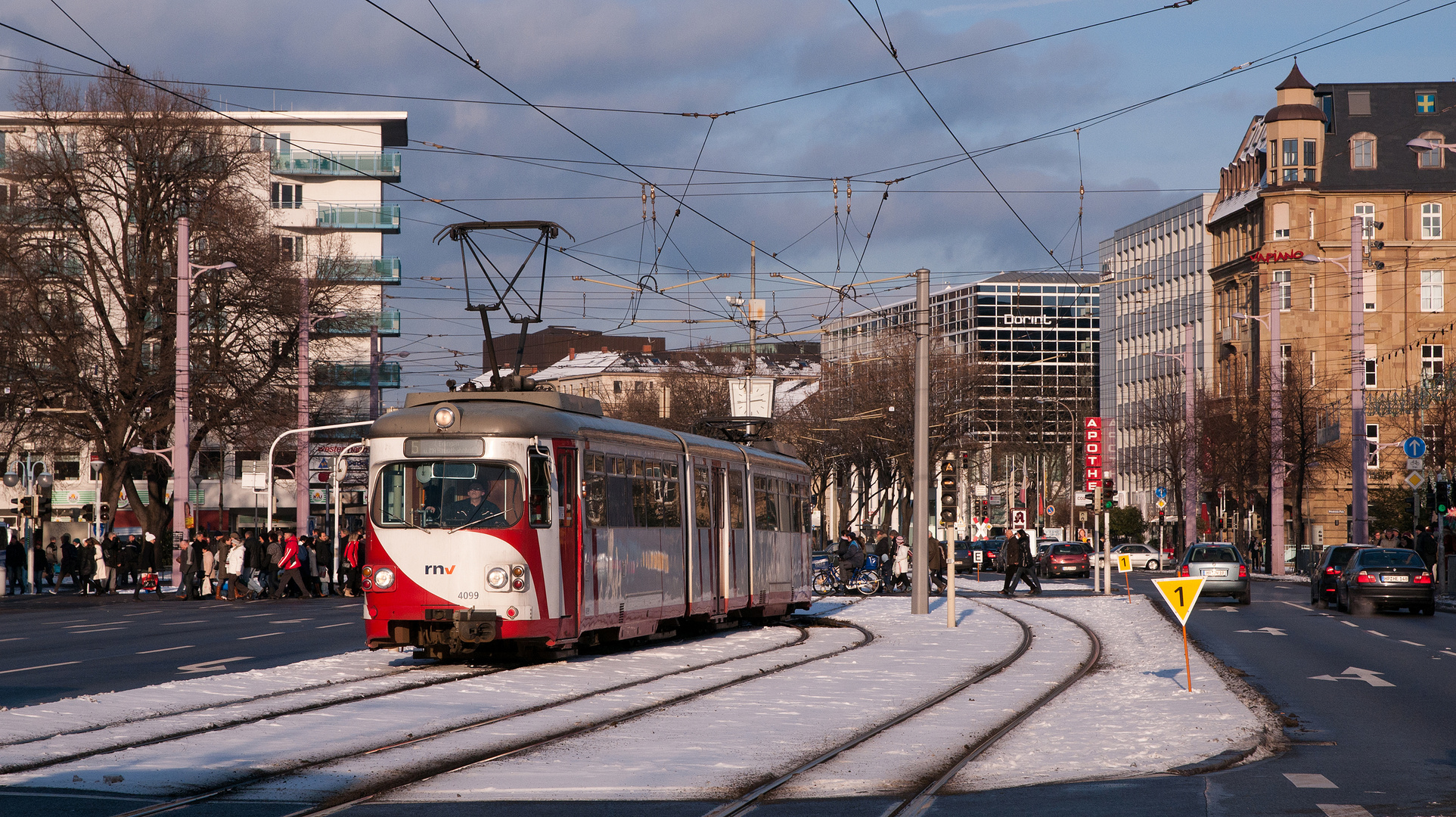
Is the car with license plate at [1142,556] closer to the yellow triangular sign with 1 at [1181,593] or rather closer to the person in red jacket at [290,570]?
the person in red jacket at [290,570]

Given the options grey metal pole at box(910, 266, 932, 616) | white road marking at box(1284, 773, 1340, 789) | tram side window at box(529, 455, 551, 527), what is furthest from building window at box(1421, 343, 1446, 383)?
white road marking at box(1284, 773, 1340, 789)

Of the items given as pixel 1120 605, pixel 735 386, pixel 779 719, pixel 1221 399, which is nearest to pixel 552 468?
pixel 779 719

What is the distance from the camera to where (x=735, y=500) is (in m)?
26.2

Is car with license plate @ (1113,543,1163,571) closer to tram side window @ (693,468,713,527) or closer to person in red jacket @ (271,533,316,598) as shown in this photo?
person in red jacket @ (271,533,316,598)

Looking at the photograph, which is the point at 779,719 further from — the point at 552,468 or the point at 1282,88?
the point at 1282,88

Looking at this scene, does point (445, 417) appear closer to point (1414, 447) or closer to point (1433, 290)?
point (1414, 447)

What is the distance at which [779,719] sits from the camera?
13914 millimetres

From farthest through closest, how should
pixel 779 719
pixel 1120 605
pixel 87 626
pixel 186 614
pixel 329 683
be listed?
pixel 1120 605
pixel 186 614
pixel 87 626
pixel 329 683
pixel 779 719

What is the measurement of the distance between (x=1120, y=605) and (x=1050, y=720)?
23.2m

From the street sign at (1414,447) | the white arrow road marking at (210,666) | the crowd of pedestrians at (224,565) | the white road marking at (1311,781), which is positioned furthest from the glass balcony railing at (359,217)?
the white road marking at (1311,781)

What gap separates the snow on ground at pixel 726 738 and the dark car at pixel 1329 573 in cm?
1807

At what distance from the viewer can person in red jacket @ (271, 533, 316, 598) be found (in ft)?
135

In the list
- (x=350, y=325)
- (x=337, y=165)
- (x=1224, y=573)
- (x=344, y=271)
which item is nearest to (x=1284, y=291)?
(x=337, y=165)

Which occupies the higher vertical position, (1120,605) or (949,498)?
(949,498)
